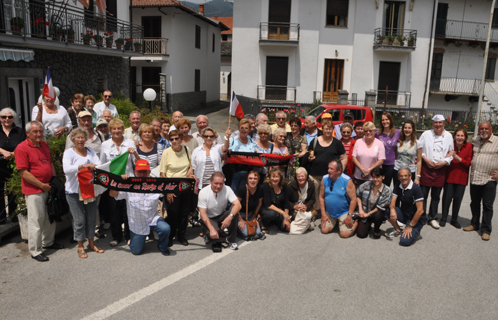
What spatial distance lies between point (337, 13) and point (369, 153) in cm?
1852

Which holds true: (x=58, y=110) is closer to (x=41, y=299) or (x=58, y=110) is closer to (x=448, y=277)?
(x=41, y=299)

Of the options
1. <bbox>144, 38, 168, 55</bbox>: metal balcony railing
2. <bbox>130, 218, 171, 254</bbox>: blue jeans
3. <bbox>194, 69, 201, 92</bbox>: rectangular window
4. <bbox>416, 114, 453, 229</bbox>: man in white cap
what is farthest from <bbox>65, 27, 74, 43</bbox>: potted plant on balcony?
<bbox>194, 69, 201, 92</bbox>: rectangular window

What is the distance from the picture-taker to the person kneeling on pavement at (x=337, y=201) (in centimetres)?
671

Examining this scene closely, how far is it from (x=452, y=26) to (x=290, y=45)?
10526 mm

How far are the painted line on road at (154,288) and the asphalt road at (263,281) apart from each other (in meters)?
0.01

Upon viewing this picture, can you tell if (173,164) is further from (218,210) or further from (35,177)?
(35,177)

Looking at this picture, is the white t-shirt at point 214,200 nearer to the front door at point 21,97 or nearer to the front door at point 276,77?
the front door at point 21,97

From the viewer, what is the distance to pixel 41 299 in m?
4.55

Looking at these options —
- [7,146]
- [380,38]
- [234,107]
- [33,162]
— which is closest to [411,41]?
[380,38]

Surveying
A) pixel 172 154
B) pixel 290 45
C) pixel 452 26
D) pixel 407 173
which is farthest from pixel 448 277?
pixel 452 26

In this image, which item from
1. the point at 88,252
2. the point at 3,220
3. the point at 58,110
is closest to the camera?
the point at 88,252

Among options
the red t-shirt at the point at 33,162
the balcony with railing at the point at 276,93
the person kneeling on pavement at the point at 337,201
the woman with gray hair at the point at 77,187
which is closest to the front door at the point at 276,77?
the balcony with railing at the point at 276,93

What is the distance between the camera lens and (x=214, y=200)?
6.13 meters

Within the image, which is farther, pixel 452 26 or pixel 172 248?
pixel 452 26
